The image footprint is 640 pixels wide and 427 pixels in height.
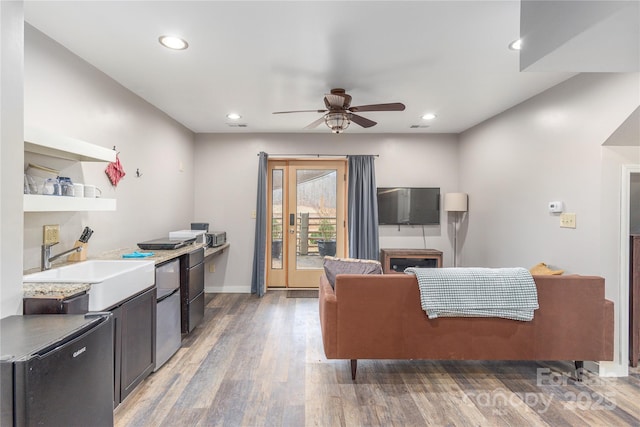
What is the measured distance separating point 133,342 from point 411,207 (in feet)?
13.1

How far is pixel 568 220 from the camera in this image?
2.81 m

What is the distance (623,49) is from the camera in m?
1.04

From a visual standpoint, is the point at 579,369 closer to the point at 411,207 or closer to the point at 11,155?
the point at 411,207

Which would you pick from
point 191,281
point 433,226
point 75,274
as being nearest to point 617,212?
point 433,226

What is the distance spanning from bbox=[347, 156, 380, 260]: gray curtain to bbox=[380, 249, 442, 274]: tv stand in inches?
9.3

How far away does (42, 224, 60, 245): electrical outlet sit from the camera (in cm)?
212

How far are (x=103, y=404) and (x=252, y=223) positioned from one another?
3629 mm

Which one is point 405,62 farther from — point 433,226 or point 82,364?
point 433,226

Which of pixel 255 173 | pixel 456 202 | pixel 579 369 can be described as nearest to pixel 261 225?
pixel 255 173

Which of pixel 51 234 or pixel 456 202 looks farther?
pixel 456 202

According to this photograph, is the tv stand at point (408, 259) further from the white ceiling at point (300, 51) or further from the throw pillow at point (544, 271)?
the white ceiling at point (300, 51)

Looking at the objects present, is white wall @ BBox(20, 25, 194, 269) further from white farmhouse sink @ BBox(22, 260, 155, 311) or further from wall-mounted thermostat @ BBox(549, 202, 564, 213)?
wall-mounted thermostat @ BBox(549, 202, 564, 213)

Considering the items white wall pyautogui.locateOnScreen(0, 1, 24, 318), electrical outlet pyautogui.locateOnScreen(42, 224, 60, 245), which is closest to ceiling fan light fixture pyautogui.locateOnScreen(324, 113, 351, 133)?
white wall pyautogui.locateOnScreen(0, 1, 24, 318)

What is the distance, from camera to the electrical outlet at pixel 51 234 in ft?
6.94
